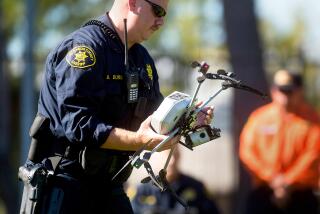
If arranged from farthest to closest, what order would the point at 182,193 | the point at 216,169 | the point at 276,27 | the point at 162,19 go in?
the point at 276,27, the point at 216,169, the point at 182,193, the point at 162,19

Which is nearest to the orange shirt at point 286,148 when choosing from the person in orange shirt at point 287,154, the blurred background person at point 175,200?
the person in orange shirt at point 287,154

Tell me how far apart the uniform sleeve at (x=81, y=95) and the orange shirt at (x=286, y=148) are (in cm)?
440

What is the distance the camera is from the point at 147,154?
17.7 feet

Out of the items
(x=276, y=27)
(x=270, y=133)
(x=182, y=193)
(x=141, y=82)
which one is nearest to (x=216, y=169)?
(x=270, y=133)

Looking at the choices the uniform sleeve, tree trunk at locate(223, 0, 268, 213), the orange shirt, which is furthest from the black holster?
tree trunk at locate(223, 0, 268, 213)

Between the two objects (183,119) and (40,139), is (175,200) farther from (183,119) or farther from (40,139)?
(183,119)

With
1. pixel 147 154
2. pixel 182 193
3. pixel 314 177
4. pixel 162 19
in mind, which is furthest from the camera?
pixel 314 177

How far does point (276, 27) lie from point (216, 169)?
55.5 feet

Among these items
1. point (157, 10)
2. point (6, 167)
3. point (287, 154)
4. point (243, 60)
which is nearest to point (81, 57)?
point (157, 10)

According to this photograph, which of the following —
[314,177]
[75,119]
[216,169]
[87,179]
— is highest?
[75,119]

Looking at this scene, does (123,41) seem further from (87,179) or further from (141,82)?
(87,179)

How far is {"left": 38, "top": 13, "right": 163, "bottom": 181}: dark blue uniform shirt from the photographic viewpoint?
542 cm

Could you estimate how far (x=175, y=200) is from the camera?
8953 millimetres

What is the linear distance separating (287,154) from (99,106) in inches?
173
